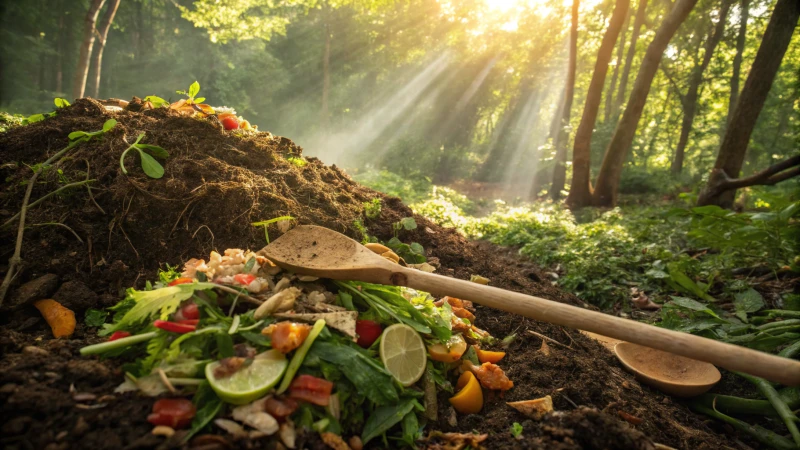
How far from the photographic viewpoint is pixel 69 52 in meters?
21.8

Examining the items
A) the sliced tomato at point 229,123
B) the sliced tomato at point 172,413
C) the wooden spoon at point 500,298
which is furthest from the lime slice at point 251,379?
the sliced tomato at point 229,123

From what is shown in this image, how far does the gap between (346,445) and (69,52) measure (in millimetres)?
29360

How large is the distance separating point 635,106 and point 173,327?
354 inches

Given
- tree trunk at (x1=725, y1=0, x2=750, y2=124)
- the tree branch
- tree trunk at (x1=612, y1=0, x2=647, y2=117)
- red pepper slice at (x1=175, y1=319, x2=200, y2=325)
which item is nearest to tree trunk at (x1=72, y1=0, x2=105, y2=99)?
red pepper slice at (x1=175, y1=319, x2=200, y2=325)

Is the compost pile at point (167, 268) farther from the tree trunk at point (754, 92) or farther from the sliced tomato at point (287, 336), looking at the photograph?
the tree trunk at point (754, 92)

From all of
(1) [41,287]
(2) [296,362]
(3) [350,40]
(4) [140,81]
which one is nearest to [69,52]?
(4) [140,81]

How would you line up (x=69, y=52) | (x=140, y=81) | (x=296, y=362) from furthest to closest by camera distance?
(x=140, y=81)
(x=69, y=52)
(x=296, y=362)

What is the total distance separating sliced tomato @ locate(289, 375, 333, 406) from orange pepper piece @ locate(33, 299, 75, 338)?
4.51ft

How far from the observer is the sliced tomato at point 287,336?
63.1 inches

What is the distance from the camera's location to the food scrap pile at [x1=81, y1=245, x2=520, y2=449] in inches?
57.6

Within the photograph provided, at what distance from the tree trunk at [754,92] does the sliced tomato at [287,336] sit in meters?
6.37

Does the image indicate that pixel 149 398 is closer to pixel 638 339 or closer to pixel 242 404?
pixel 242 404

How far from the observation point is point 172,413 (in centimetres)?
139

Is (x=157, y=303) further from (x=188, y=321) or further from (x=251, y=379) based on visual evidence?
(x=251, y=379)
